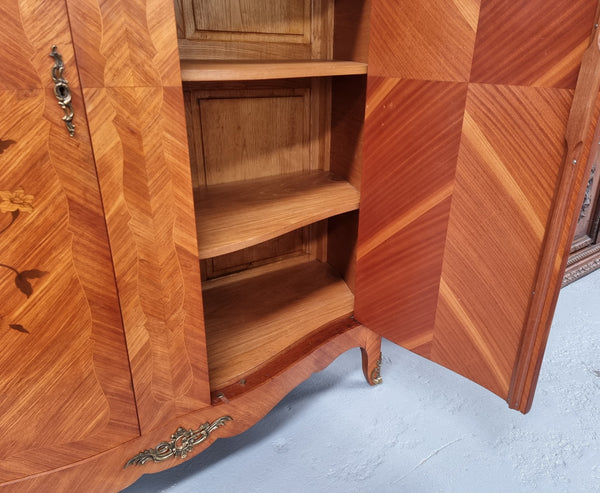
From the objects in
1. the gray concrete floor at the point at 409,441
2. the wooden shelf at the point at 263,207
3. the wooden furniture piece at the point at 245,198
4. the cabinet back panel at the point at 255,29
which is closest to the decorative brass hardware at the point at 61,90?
the wooden furniture piece at the point at 245,198

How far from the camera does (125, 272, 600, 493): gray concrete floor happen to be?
1024 mm

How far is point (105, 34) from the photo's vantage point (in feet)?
1.94

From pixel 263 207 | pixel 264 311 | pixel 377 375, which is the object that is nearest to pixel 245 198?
pixel 263 207

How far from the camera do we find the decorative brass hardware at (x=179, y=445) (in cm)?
85

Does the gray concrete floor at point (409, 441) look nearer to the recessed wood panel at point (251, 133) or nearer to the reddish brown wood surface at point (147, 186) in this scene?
the reddish brown wood surface at point (147, 186)

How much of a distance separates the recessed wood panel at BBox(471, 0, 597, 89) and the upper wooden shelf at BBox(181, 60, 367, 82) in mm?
279

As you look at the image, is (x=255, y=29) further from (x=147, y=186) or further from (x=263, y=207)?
(x=147, y=186)

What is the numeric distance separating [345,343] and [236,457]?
0.40m

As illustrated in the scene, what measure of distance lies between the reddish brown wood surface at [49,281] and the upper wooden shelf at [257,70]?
0.21 meters

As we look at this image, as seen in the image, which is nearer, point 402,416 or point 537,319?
point 537,319

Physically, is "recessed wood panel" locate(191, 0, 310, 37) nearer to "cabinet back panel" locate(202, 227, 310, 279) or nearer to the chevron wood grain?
the chevron wood grain

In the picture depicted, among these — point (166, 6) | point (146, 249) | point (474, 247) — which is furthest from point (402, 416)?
point (166, 6)

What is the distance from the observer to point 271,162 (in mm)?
1263

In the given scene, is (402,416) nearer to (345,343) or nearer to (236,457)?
(345,343)
